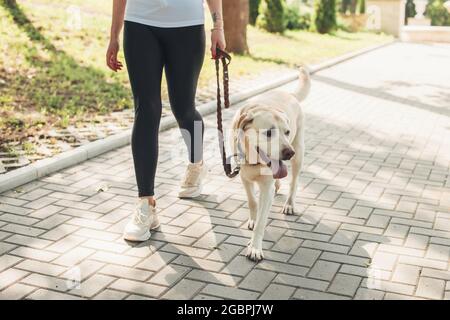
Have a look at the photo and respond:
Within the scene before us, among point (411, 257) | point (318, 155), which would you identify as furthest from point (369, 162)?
point (411, 257)

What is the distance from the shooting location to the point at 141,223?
440cm

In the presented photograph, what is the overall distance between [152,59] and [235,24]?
1061 centimetres

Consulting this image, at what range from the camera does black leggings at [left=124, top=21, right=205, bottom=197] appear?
4281mm

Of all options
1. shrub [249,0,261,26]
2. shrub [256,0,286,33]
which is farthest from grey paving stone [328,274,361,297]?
shrub [249,0,261,26]

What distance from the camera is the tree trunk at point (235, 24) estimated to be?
14.5 m

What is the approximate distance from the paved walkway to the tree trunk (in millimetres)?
7583

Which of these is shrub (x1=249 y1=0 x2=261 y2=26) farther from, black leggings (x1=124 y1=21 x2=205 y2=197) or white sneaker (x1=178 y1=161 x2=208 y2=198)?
black leggings (x1=124 y1=21 x2=205 y2=197)

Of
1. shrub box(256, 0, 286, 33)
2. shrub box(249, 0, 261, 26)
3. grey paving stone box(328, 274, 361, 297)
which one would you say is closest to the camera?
grey paving stone box(328, 274, 361, 297)

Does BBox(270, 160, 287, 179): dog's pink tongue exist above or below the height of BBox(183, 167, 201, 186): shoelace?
above

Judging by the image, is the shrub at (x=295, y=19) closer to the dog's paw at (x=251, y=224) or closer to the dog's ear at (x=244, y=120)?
the dog's paw at (x=251, y=224)

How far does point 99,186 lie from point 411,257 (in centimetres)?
289

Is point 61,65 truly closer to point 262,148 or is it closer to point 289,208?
point 289,208

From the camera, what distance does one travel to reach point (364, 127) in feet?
27.0
